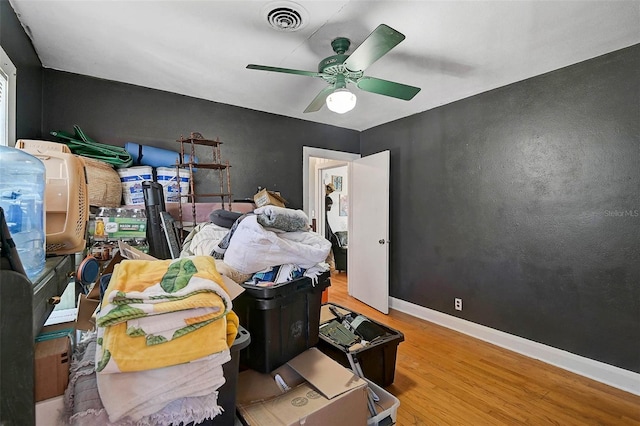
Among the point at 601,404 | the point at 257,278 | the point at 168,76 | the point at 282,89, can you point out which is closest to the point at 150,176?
the point at 168,76

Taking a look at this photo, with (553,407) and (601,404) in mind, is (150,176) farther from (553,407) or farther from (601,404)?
(601,404)

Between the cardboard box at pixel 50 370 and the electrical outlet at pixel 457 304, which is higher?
the cardboard box at pixel 50 370

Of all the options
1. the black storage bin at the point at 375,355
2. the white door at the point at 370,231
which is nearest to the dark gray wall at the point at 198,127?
the white door at the point at 370,231

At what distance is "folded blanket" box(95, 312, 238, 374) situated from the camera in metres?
0.71

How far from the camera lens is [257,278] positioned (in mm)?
1347

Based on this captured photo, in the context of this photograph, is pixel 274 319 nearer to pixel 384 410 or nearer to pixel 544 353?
pixel 384 410

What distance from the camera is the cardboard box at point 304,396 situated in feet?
3.64

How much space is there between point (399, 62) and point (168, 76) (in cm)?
186

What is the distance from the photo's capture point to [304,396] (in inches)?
47.7

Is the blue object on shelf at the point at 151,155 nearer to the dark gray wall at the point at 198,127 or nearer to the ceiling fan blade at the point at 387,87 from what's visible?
the dark gray wall at the point at 198,127

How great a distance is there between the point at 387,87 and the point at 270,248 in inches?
56.8

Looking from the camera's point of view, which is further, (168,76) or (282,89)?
(282,89)

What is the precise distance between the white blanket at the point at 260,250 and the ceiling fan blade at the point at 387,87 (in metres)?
1.24

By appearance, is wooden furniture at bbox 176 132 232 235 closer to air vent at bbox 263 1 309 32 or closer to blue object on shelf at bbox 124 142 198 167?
blue object on shelf at bbox 124 142 198 167
